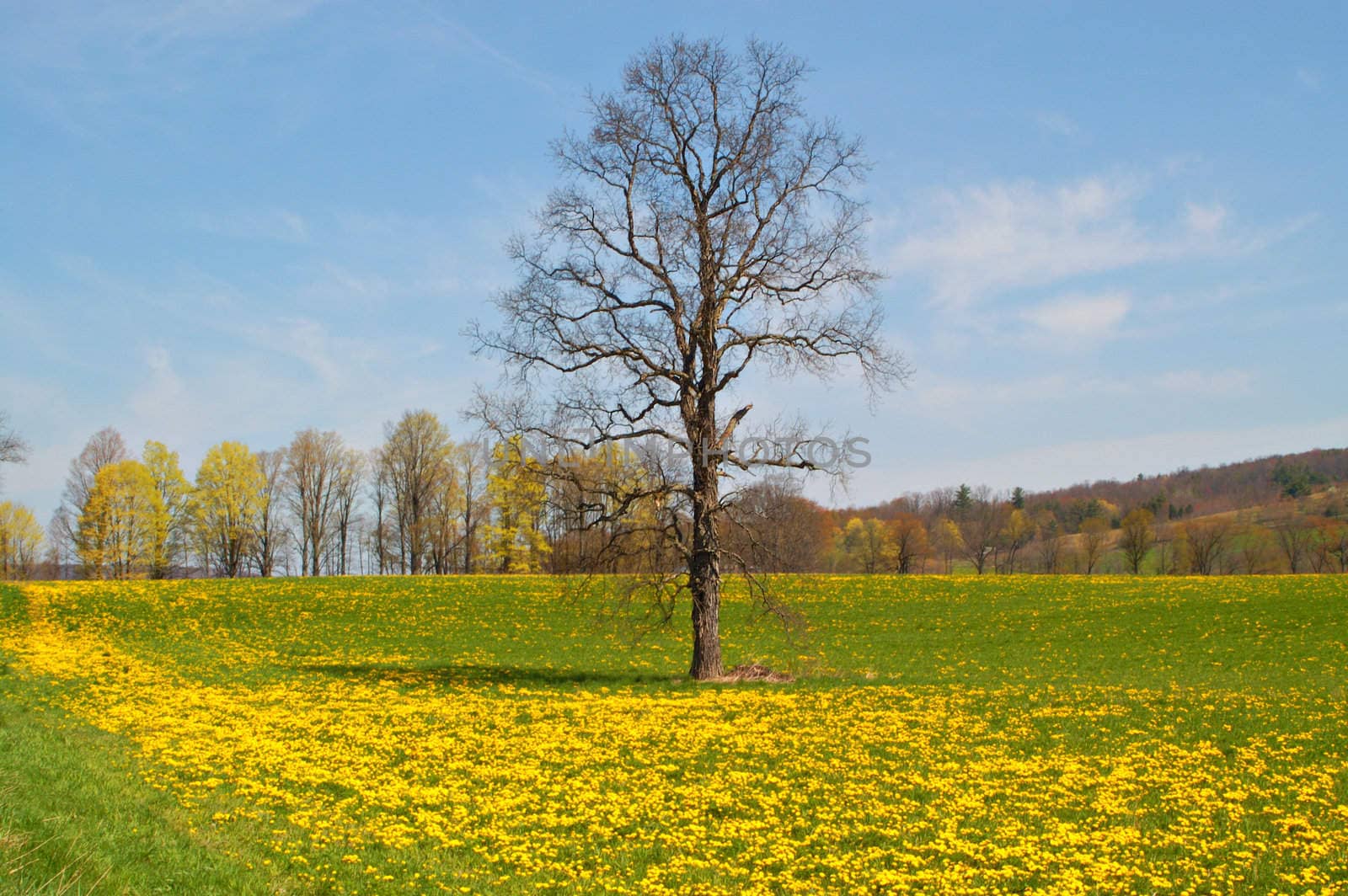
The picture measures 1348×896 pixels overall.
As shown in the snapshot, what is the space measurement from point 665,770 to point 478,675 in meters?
12.8

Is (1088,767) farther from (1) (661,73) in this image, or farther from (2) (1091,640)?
(2) (1091,640)

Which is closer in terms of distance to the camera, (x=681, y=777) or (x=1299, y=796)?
(x=1299, y=796)

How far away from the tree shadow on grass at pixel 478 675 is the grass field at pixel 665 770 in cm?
19

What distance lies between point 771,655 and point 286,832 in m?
21.8

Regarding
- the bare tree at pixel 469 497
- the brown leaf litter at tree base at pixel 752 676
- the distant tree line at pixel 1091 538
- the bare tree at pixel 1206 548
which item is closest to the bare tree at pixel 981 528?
the distant tree line at pixel 1091 538

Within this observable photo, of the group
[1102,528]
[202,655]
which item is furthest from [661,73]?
[1102,528]

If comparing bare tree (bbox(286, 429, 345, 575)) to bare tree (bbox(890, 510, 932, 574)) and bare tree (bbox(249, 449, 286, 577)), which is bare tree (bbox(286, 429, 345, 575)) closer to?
bare tree (bbox(249, 449, 286, 577))

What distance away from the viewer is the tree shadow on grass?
22422mm

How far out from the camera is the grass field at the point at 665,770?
8172 mm

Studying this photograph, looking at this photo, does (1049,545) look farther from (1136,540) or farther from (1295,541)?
(1136,540)

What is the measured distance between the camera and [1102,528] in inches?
5133

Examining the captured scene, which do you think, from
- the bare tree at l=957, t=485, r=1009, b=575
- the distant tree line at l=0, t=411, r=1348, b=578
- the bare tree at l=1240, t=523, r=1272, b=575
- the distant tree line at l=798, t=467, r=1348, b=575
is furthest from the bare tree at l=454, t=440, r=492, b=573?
the bare tree at l=1240, t=523, r=1272, b=575

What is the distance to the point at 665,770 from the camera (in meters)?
12.5

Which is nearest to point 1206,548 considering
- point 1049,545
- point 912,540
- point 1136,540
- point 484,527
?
point 1136,540
